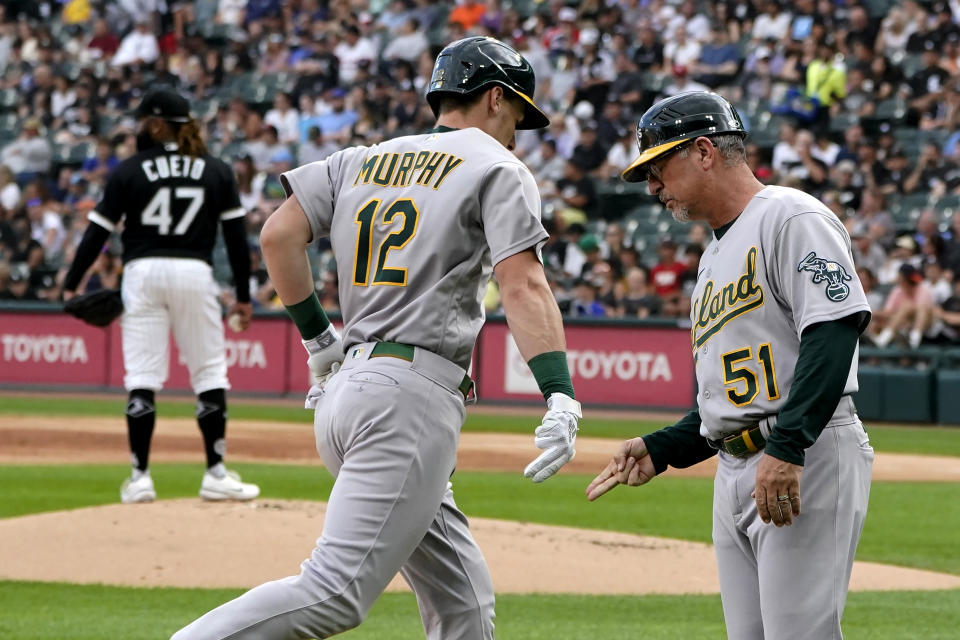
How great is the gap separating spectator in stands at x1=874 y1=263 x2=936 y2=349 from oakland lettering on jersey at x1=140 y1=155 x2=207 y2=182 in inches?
392

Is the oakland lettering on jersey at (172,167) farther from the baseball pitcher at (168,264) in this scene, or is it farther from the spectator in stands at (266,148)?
the spectator in stands at (266,148)

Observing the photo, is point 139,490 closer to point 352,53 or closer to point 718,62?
point 718,62

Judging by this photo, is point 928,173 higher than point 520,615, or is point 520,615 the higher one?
point 928,173

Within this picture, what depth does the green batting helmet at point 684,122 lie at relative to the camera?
3.62m

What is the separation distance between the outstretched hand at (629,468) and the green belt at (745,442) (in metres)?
0.40

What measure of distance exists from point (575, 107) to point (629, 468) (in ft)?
58.3

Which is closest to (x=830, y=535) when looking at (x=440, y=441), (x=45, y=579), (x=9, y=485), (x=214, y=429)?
(x=440, y=441)

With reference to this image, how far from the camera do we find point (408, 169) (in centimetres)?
388

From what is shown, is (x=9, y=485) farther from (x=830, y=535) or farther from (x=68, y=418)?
(x=830, y=535)

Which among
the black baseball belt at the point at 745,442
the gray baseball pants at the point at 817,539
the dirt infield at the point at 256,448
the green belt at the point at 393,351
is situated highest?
the green belt at the point at 393,351

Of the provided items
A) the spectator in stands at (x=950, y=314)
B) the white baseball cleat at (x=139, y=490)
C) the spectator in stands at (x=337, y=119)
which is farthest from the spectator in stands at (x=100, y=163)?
the white baseball cleat at (x=139, y=490)

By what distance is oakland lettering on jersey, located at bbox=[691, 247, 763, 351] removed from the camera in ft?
11.7

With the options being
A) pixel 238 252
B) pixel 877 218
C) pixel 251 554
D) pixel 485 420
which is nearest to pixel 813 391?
pixel 251 554

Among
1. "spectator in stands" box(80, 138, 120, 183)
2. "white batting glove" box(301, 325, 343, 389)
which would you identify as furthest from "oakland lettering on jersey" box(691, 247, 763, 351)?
"spectator in stands" box(80, 138, 120, 183)
